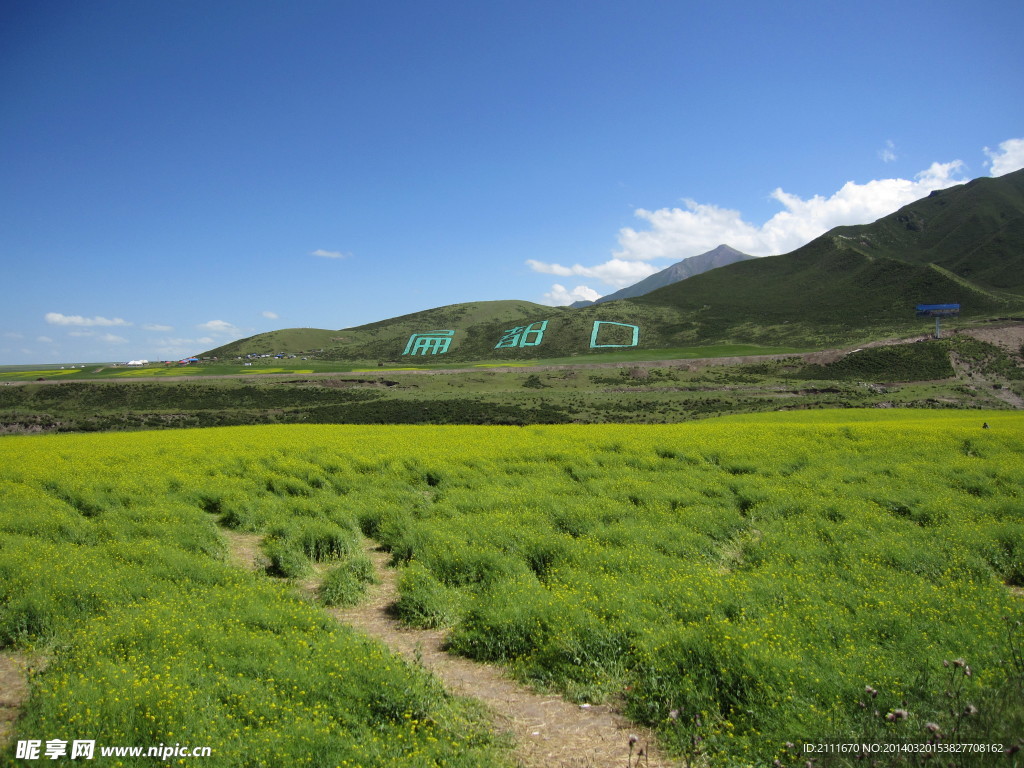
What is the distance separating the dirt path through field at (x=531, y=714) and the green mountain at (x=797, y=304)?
91.2 m

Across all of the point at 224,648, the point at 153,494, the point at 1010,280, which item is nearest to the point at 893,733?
the point at 224,648

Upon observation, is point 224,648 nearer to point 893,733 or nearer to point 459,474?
point 893,733

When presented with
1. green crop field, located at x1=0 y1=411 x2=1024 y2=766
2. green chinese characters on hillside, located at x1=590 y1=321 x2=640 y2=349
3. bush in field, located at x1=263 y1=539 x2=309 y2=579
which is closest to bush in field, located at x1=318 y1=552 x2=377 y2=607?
green crop field, located at x1=0 y1=411 x2=1024 y2=766

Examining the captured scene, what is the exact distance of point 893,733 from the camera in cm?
465

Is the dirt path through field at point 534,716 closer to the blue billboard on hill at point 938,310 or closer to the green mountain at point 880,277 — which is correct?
the blue billboard on hill at point 938,310

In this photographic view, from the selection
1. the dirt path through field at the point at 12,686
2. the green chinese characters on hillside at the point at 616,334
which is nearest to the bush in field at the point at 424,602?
the dirt path through field at the point at 12,686

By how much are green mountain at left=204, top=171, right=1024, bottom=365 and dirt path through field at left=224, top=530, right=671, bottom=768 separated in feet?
299

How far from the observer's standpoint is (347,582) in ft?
30.9

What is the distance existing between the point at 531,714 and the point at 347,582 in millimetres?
4584

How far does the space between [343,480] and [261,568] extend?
597 cm

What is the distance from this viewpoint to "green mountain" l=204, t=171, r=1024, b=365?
102m

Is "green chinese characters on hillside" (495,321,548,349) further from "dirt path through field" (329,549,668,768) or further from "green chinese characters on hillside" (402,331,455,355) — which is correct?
"dirt path through field" (329,549,668,768)

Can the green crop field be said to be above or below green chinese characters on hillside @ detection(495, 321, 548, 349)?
below

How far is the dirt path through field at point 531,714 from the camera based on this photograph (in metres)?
5.31
